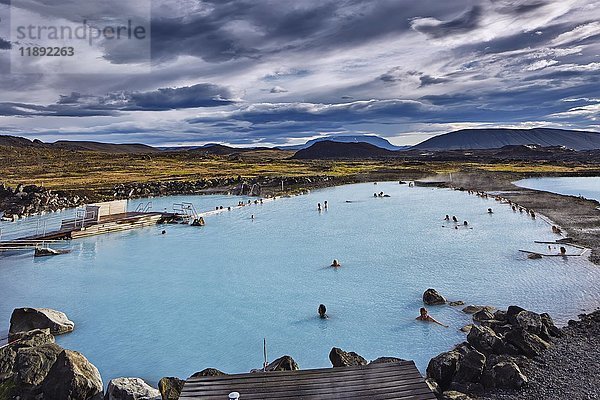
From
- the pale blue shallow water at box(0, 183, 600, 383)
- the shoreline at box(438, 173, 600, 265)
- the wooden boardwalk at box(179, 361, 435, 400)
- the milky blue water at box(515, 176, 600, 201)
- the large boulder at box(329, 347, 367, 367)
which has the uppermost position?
the milky blue water at box(515, 176, 600, 201)

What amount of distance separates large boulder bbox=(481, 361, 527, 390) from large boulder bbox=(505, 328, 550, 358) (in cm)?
147

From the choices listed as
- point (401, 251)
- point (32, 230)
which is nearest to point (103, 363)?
point (401, 251)

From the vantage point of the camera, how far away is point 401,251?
23562mm

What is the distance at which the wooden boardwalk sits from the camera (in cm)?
643

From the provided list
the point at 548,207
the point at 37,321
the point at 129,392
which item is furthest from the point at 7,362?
the point at 548,207

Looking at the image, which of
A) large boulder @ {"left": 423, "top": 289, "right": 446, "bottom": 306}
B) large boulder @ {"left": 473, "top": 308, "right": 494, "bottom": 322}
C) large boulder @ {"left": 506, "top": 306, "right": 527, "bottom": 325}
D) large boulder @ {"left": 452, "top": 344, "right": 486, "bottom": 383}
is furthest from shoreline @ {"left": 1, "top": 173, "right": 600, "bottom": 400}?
large boulder @ {"left": 423, "top": 289, "right": 446, "bottom": 306}

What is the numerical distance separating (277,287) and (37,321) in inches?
346

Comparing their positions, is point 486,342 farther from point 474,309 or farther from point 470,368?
point 474,309

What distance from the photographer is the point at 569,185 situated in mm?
53750

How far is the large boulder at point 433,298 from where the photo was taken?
15.1 metres

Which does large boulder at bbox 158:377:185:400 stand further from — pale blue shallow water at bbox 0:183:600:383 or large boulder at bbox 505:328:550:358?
large boulder at bbox 505:328:550:358

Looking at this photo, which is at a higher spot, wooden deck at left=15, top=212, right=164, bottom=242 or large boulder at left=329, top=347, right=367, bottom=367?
wooden deck at left=15, top=212, right=164, bottom=242

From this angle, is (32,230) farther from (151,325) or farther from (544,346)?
(544,346)

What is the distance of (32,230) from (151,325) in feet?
66.2
